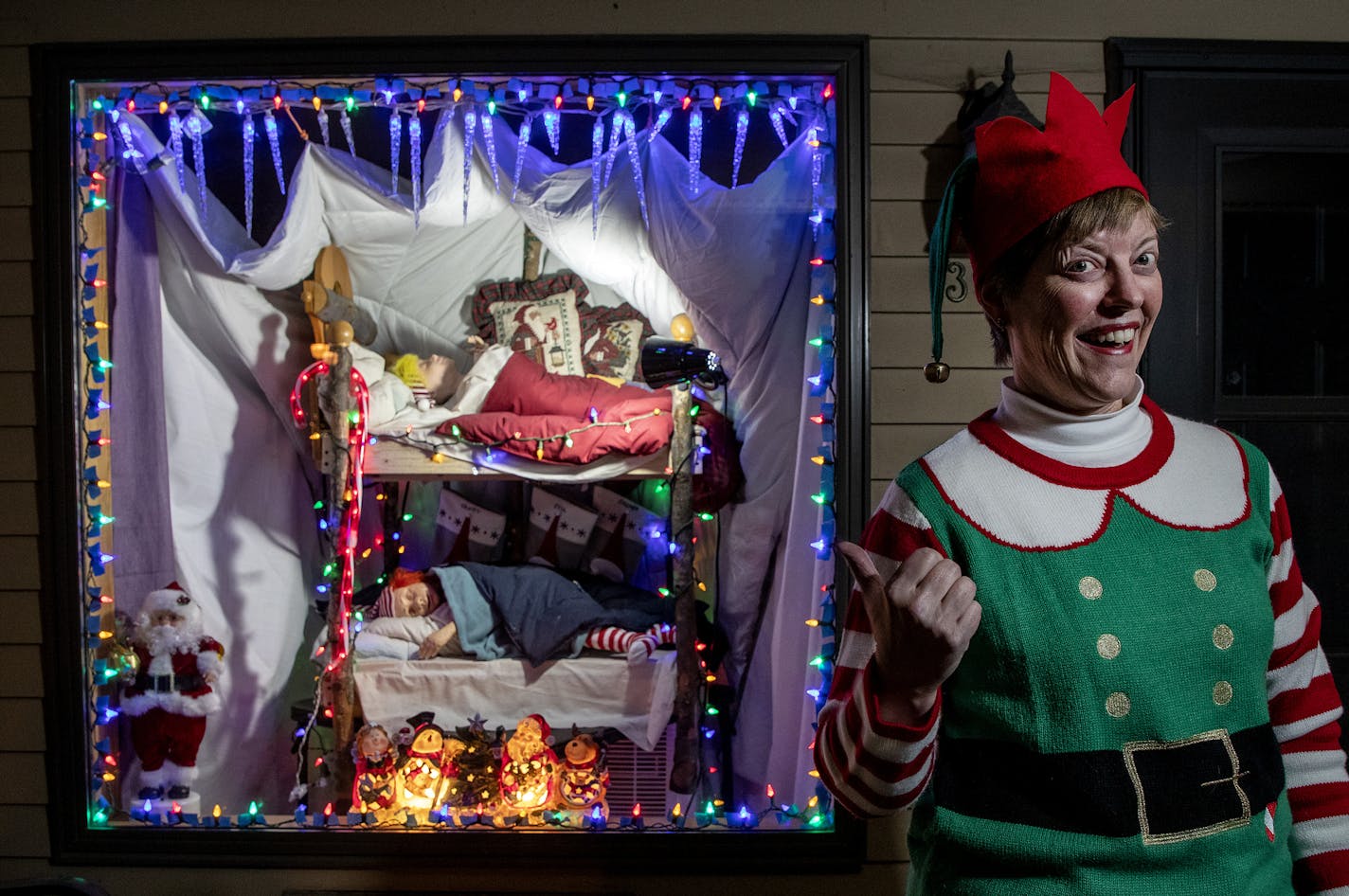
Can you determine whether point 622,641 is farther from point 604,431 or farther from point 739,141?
point 739,141

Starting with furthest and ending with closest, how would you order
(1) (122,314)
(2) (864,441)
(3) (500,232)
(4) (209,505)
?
(3) (500,232) → (4) (209,505) → (1) (122,314) → (2) (864,441)

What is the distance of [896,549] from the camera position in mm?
1087

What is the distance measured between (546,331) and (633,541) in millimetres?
730

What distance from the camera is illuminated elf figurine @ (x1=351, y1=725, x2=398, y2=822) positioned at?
263cm

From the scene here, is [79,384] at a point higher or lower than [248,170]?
lower

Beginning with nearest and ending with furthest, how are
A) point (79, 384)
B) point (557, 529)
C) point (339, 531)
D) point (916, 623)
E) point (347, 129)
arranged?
point (916, 623) → point (79, 384) → point (347, 129) → point (339, 531) → point (557, 529)

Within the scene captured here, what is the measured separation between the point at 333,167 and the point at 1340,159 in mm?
2663

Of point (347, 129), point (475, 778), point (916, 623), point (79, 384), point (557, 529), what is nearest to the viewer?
point (916, 623)

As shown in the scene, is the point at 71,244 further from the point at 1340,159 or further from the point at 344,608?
the point at 1340,159

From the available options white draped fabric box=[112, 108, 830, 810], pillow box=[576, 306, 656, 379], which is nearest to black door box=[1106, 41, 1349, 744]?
white draped fabric box=[112, 108, 830, 810]

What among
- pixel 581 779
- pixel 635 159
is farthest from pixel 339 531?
pixel 635 159

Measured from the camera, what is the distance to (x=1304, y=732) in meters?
1.12

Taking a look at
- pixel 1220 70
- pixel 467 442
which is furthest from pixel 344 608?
pixel 1220 70

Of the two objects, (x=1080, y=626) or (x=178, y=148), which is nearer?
(x=1080, y=626)
